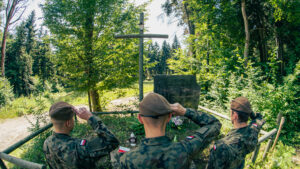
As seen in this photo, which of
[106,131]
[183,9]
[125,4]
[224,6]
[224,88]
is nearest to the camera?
[106,131]

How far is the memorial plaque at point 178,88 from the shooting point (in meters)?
6.09

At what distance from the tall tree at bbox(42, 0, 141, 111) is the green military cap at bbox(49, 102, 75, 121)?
21.1ft

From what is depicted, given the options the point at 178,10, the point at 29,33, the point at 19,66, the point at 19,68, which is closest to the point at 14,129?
the point at 178,10

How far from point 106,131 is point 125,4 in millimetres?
8786

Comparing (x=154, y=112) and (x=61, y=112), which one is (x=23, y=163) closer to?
(x=61, y=112)

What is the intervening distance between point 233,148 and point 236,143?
0.09 m

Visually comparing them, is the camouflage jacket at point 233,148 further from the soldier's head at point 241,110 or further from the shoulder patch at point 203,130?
the shoulder patch at point 203,130

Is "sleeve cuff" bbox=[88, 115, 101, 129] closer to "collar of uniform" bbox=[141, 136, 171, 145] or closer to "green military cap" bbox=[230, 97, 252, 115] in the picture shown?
"collar of uniform" bbox=[141, 136, 171, 145]

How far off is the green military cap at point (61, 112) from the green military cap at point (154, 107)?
97 centimetres

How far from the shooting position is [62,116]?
1.83m

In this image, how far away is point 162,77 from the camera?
19.9 feet

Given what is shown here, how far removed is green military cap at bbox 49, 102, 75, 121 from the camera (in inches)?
70.7

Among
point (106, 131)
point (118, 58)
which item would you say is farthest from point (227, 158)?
point (118, 58)

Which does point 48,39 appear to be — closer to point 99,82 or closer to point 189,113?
point 99,82
